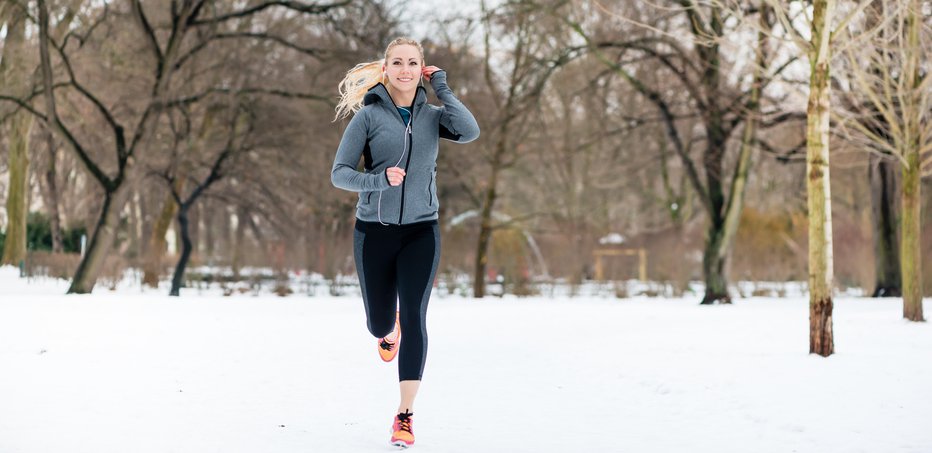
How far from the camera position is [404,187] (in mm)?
5691

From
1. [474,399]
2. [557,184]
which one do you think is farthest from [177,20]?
[557,184]

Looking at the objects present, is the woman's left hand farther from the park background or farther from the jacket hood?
the park background

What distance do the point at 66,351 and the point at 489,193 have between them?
51.2ft

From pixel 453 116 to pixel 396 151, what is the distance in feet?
1.23

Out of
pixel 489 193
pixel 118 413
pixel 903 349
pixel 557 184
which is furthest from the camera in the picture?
pixel 557 184

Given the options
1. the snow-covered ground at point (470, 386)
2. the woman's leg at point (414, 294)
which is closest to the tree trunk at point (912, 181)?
the snow-covered ground at point (470, 386)

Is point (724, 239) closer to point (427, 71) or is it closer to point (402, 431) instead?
point (427, 71)

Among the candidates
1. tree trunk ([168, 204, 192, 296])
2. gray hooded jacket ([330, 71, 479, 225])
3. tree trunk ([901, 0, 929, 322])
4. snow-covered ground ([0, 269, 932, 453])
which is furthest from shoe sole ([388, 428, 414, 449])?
tree trunk ([168, 204, 192, 296])

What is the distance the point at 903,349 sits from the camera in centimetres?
1016

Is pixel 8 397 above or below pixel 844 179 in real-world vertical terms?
below

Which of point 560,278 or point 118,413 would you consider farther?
point 560,278

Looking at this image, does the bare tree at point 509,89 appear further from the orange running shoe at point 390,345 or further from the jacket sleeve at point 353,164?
the jacket sleeve at point 353,164

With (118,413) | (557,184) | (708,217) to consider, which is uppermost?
(557,184)

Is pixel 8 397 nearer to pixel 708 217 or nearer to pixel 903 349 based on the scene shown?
pixel 903 349
